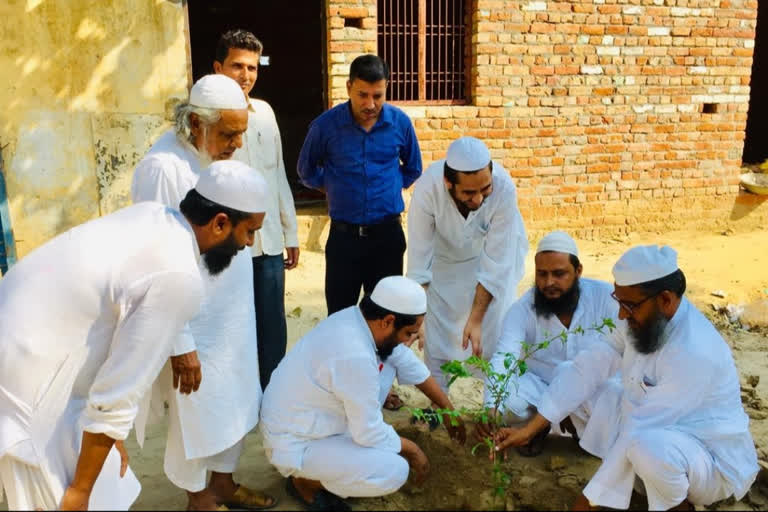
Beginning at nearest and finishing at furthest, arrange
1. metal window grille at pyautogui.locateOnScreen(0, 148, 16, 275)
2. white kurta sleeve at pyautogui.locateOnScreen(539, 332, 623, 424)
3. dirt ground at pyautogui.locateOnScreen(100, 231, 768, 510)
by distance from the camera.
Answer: dirt ground at pyautogui.locateOnScreen(100, 231, 768, 510)
white kurta sleeve at pyautogui.locateOnScreen(539, 332, 623, 424)
metal window grille at pyautogui.locateOnScreen(0, 148, 16, 275)

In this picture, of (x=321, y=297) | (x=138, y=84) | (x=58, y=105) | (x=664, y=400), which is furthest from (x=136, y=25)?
(x=664, y=400)

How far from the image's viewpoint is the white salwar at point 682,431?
283 cm

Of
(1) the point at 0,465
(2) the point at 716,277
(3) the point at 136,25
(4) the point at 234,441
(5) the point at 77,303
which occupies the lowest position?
(2) the point at 716,277

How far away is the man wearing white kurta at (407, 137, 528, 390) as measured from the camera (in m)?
3.74

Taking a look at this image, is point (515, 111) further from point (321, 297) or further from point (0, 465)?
point (0, 465)

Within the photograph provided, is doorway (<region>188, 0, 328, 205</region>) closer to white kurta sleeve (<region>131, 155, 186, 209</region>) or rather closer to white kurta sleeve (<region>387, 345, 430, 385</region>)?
white kurta sleeve (<region>387, 345, 430, 385</region>)

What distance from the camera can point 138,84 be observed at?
20.4ft

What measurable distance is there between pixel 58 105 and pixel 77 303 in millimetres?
4684

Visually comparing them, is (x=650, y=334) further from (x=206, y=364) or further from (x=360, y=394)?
(x=206, y=364)

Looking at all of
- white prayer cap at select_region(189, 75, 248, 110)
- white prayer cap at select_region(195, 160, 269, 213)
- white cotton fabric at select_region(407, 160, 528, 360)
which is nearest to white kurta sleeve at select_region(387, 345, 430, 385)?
white cotton fabric at select_region(407, 160, 528, 360)

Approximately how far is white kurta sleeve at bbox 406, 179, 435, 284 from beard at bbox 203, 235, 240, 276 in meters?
1.75

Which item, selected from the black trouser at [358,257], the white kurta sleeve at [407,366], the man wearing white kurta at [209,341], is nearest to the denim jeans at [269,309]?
the black trouser at [358,257]

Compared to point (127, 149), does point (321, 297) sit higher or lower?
lower

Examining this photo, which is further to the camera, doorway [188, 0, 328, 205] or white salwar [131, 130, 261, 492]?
doorway [188, 0, 328, 205]
